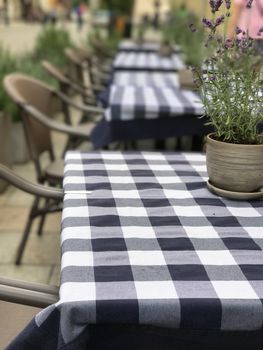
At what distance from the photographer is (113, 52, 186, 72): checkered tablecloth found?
5137 mm

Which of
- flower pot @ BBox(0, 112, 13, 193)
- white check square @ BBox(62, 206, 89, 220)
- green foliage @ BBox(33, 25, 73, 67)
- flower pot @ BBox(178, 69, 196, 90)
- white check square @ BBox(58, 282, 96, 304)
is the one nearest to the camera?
white check square @ BBox(58, 282, 96, 304)

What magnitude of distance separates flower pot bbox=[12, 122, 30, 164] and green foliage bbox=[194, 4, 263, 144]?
2975 millimetres

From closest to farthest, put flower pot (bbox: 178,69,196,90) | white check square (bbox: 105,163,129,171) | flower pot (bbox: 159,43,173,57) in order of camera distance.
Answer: white check square (bbox: 105,163,129,171) < flower pot (bbox: 178,69,196,90) < flower pot (bbox: 159,43,173,57)

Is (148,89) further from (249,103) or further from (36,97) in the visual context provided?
(249,103)

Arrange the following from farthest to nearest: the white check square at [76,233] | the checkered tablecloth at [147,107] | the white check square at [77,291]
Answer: the checkered tablecloth at [147,107] → the white check square at [76,233] → the white check square at [77,291]

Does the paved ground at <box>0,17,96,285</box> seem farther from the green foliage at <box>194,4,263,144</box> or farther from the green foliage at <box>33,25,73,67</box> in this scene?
the green foliage at <box>33,25,73,67</box>

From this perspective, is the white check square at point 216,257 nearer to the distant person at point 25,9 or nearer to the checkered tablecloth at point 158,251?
the checkered tablecloth at point 158,251

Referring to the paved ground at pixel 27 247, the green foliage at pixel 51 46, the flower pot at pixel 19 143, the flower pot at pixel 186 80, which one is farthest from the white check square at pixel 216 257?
the green foliage at pixel 51 46

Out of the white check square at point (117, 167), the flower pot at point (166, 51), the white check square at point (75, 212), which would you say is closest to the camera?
the white check square at point (75, 212)

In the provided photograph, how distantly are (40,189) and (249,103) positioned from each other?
0.79 metres

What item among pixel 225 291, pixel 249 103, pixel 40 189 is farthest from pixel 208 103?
pixel 40 189

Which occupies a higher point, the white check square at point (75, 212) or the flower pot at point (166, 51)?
the white check square at point (75, 212)

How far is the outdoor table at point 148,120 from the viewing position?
266 centimetres

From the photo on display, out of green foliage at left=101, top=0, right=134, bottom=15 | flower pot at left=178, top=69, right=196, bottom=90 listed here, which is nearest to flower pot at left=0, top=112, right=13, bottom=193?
flower pot at left=178, top=69, right=196, bottom=90
